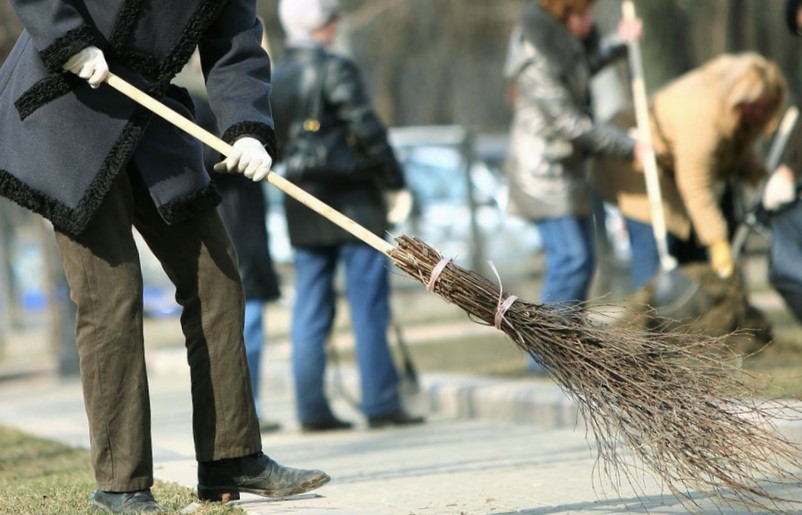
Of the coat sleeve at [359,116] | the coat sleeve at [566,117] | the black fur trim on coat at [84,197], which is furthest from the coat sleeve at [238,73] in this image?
the coat sleeve at [566,117]

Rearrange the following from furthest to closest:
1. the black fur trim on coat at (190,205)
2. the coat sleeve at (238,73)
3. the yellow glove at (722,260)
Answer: the yellow glove at (722,260), the coat sleeve at (238,73), the black fur trim on coat at (190,205)

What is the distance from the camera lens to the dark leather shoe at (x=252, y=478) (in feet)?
15.6

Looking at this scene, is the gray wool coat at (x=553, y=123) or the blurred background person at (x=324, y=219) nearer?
the blurred background person at (x=324, y=219)

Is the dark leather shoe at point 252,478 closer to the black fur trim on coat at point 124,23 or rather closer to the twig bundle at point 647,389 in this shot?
the twig bundle at point 647,389

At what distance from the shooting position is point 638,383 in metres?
4.44

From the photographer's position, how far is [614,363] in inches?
175

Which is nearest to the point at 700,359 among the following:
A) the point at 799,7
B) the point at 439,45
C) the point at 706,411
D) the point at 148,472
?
the point at 706,411

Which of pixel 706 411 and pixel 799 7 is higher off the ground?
pixel 799 7

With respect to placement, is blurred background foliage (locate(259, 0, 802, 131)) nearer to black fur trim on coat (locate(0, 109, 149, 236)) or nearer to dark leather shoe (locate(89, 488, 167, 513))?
black fur trim on coat (locate(0, 109, 149, 236))

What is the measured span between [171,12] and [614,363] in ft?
5.30

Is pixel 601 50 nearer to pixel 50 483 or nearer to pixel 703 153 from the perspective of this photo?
pixel 703 153

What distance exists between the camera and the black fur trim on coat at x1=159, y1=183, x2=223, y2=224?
15.0 feet

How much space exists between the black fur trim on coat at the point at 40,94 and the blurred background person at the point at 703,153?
14.6ft

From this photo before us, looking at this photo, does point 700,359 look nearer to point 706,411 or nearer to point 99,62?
point 706,411
